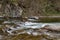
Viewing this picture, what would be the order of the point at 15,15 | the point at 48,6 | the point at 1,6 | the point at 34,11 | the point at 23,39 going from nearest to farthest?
the point at 23,39 → the point at 15,15 → the point at 1,6 → the point at 34,11 → the point at 48,6

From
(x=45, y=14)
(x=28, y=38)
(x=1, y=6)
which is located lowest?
(x=45, y=14)

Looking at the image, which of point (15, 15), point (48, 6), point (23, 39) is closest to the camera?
point (23, 39)

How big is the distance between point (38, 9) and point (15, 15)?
5.04 metres

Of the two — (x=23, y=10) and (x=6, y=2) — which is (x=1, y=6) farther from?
(x=23, y=10)

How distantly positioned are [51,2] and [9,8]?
837cm

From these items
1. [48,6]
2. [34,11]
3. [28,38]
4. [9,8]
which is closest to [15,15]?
A: [9,8]

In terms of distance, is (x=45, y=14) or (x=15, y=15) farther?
(x=45, y=14)

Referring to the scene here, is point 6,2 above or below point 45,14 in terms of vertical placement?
above

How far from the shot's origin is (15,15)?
2350 cm

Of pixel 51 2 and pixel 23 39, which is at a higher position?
pixel 23 39

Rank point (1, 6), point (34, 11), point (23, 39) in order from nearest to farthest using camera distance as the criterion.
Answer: point (23, 39) → point (1, 6) → point (34, 11)

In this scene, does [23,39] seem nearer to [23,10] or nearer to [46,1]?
[23,10]

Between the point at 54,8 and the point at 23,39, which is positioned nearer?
the point at 23,39

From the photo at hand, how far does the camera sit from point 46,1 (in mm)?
29000
